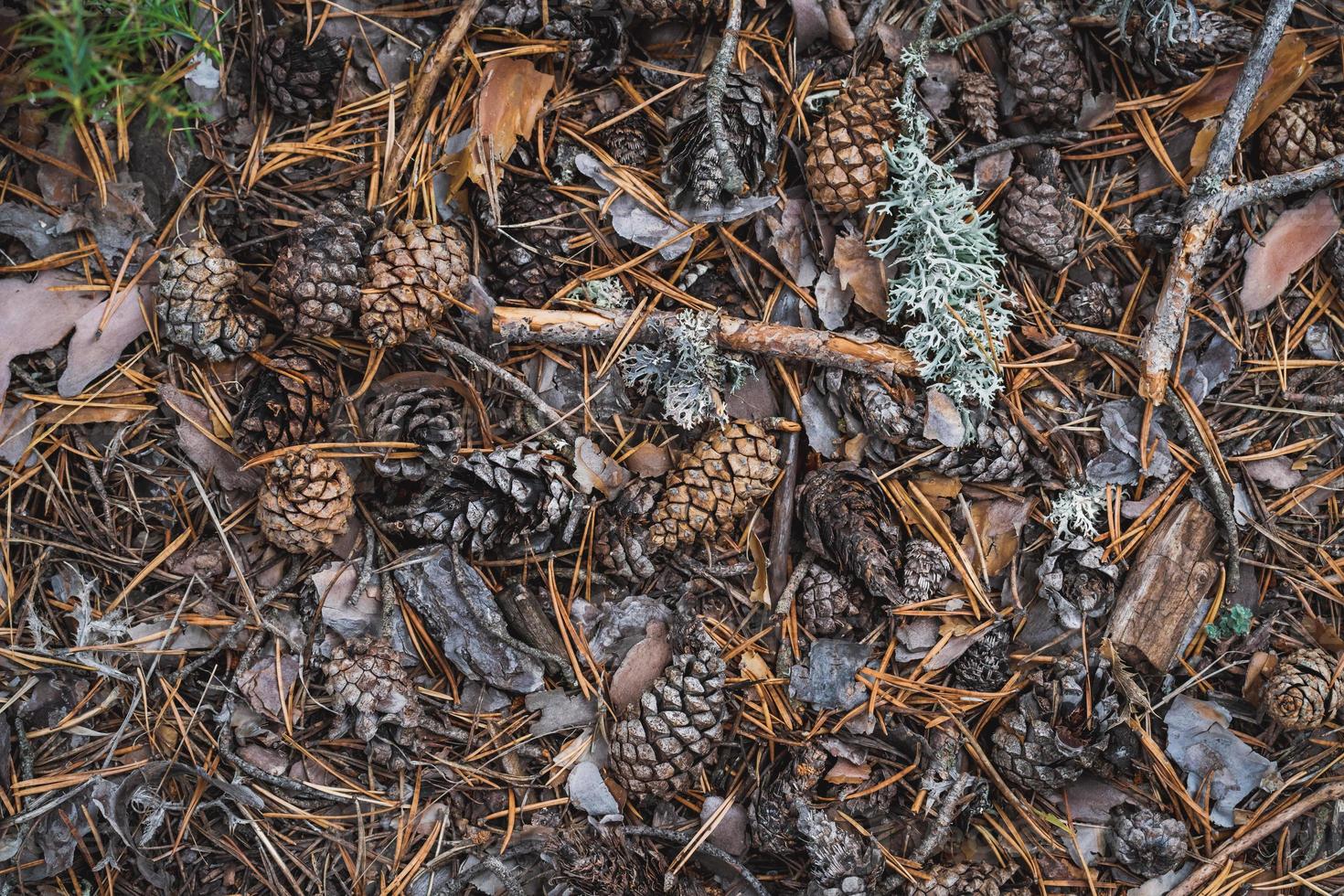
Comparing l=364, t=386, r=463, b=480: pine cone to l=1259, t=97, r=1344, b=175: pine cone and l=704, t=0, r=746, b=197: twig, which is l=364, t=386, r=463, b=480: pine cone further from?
l=1259, t=97, r=1344, b=175: pine cone

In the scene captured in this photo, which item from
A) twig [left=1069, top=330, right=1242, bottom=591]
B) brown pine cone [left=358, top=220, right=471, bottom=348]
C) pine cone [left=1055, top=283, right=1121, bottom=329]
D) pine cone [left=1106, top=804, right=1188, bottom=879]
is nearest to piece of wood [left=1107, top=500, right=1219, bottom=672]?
twig [left=1069, top=330, right=1242, bottom=591]

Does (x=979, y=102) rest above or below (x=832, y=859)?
above

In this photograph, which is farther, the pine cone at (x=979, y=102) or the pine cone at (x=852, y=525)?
the pine cone at (x=979, y=102)

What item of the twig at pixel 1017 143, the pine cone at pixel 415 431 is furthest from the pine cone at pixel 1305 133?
the pine cone at pixel 415 431

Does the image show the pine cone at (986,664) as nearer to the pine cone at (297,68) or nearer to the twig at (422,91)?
the twig at (422,91)

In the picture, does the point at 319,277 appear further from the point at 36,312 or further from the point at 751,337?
the point at 751,337

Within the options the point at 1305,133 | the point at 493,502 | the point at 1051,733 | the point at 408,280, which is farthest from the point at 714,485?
the point at 1305,133
